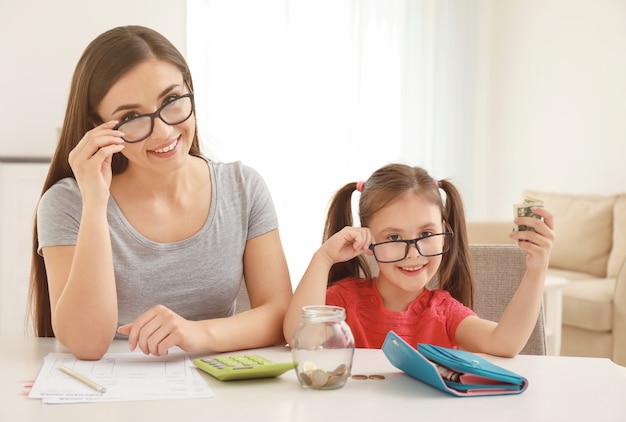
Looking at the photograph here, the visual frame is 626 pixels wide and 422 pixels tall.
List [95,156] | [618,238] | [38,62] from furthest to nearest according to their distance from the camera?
[618,238] → [38,62] → [95,156]

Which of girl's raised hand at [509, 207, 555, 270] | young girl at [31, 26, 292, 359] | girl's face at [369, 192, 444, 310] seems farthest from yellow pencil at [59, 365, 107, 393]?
girl's raised hand at [509, 207, 555, 270]

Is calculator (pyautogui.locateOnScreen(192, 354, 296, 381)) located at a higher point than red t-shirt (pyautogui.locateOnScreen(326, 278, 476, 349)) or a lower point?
higher

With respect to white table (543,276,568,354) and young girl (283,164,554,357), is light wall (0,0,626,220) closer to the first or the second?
white table (543,276,568,354)

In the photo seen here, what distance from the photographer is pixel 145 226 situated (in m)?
1.71

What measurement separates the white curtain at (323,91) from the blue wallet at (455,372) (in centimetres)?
325

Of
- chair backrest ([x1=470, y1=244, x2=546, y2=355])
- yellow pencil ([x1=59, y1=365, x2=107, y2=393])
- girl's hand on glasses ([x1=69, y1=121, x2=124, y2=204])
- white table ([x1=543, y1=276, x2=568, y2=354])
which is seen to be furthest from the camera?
white table ([x1=543, y1=276, x2=568, y2=354])

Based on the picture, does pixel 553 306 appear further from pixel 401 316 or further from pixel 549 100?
pixel 401 316

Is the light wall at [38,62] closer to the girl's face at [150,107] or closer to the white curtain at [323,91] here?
the white curtain at [323,91]

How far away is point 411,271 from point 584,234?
3726 millimetres

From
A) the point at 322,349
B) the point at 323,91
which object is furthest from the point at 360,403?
the point at 323,91

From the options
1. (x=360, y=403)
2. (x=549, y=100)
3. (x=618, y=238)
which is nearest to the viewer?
(x=360, y=403)

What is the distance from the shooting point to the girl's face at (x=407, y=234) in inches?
67.6

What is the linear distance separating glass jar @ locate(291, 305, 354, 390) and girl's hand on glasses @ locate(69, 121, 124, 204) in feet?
1.61

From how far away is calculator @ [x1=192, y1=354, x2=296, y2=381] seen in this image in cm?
130
